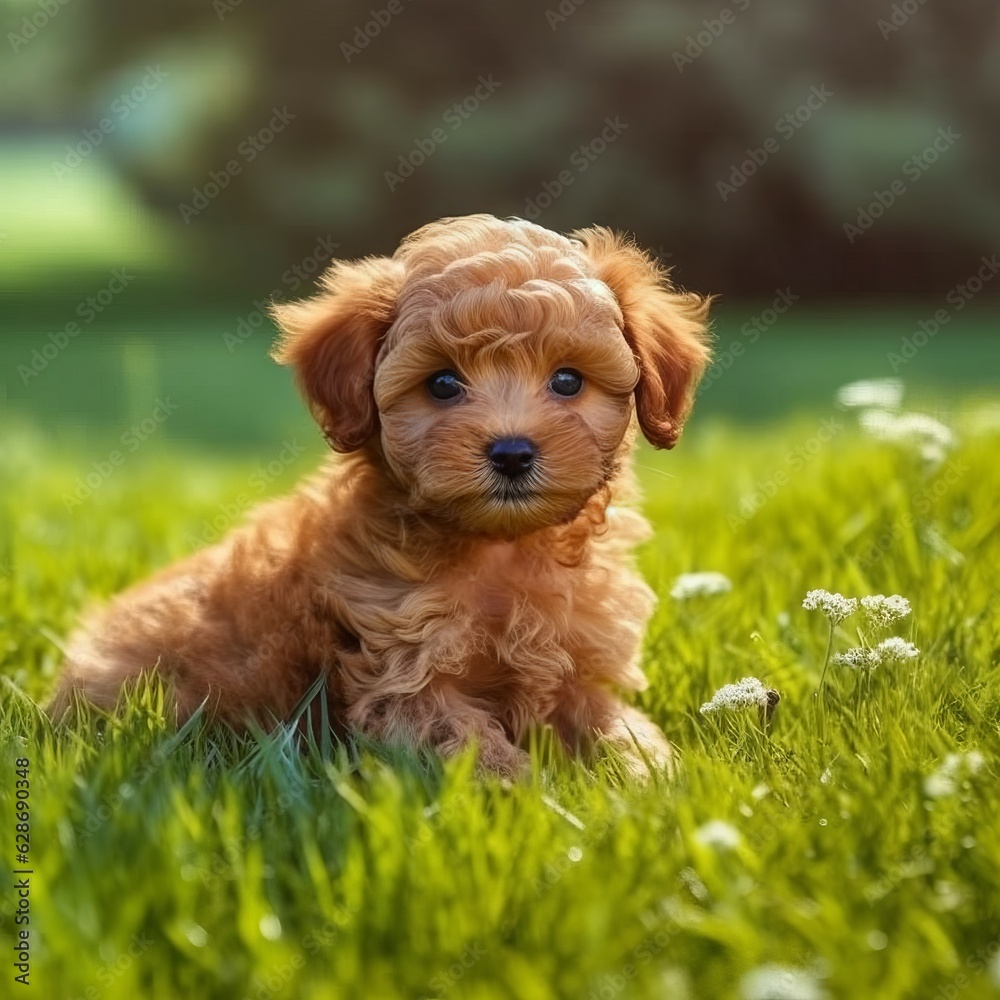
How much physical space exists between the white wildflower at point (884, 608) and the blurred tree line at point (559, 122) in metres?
12.4

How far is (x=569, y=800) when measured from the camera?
3.46m

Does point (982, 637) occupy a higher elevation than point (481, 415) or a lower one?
lower

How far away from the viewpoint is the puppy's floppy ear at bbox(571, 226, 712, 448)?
4070 millimetres

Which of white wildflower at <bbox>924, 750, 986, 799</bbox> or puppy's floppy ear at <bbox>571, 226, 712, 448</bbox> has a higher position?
puppy's floppy ear at <bbox>571, 226, 712, 448</bbox>

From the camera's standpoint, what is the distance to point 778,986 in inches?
97.0

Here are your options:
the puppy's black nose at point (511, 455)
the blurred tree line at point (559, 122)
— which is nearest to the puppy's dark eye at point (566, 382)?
the puppy's black nose at point (511, 455)

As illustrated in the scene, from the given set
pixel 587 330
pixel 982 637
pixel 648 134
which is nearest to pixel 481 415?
pixel 587 330

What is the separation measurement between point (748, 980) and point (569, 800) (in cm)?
99

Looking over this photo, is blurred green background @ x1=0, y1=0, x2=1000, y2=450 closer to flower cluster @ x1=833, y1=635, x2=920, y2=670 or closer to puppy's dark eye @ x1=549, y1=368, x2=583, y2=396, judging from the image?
flower cluster @ x1=833, y1=635, x2=920, y2=670

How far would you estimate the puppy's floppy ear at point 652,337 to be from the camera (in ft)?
13.4

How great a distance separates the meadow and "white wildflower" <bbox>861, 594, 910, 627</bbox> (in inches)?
5.5

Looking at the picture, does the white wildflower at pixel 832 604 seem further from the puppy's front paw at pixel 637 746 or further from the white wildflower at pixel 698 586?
the white wildflower at pixel 698 586

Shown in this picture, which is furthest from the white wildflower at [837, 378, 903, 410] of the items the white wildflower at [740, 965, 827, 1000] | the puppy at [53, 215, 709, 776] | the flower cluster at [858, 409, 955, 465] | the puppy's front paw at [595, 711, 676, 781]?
the white wildflower at [740, 965, 827, 1000]

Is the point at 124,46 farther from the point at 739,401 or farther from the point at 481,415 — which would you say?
the point at 481,415
